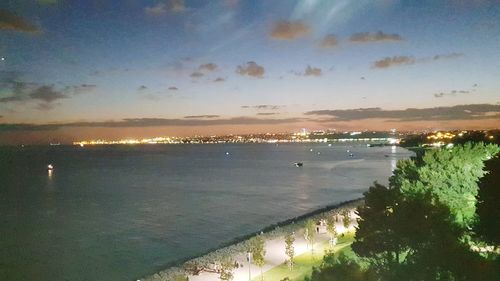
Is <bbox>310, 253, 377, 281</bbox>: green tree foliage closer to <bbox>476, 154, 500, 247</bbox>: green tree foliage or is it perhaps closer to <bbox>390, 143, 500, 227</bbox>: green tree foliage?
<bbox>476, 154, 500, 247</bbox>: green tree foliage

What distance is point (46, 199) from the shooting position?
78500mm

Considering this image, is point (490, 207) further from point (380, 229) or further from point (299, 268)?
point (299, 268)

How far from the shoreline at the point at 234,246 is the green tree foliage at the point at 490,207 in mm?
22544

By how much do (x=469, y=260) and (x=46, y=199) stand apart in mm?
78927

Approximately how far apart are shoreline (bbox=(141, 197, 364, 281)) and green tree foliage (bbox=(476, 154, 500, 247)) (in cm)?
2254

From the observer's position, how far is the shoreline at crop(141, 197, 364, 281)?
34.5m

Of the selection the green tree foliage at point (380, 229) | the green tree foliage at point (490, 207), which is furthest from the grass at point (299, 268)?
the green tree foliage at point (490, 207)

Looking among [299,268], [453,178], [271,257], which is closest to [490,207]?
[453,178]

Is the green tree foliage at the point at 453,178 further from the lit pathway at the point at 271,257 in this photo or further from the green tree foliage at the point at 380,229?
the lit pathway at the point at 271,257

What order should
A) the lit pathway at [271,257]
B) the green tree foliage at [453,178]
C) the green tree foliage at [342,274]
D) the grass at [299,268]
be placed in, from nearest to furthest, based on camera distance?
the green tree foliage at [342,274]
the green tree foliage at [453,178]
the grass at [299,268]
the lit pathway at [271,257]

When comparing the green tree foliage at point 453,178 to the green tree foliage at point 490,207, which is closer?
the green tree foliage at point 490,207

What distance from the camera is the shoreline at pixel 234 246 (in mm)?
34469

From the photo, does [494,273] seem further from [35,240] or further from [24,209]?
[24,209]

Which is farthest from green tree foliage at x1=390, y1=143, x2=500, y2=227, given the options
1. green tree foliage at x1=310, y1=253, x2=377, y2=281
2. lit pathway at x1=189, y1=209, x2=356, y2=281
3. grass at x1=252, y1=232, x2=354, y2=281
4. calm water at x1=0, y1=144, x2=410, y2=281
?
calm water at x1=0, y1=144, x2=410, y2=281
